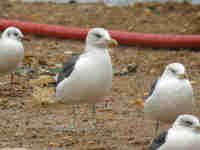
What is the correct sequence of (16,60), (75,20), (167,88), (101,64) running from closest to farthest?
1. (167,88)
2. (101,64)
3. (16,60)
4. (75,20)

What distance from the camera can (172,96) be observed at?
6668 mm

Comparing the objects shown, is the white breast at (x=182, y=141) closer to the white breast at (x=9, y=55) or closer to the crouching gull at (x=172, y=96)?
the crouching gull at (x=172, y=96)

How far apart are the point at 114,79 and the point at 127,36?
1.95 metres

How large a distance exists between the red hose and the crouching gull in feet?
15.2

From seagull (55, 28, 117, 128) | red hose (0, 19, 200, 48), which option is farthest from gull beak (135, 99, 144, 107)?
red hose (0, 19, 200, 48)

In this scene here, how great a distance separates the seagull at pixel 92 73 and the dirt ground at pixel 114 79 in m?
0.43

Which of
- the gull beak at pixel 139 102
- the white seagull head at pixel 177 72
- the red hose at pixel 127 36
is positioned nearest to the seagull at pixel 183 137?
the white seagull head at pixel 177 72

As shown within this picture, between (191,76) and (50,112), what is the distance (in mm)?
2729

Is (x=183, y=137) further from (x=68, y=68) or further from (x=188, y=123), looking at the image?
(x=68, y=68)

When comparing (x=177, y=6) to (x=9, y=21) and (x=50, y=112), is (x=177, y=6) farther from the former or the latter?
(x=50, y=112)

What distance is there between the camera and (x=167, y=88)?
6727 millimetres

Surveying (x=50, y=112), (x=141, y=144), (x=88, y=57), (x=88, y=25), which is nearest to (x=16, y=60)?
(x=50, y=112)

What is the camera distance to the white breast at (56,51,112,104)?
23.7ft

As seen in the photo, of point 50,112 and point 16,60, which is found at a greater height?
point 16,60
